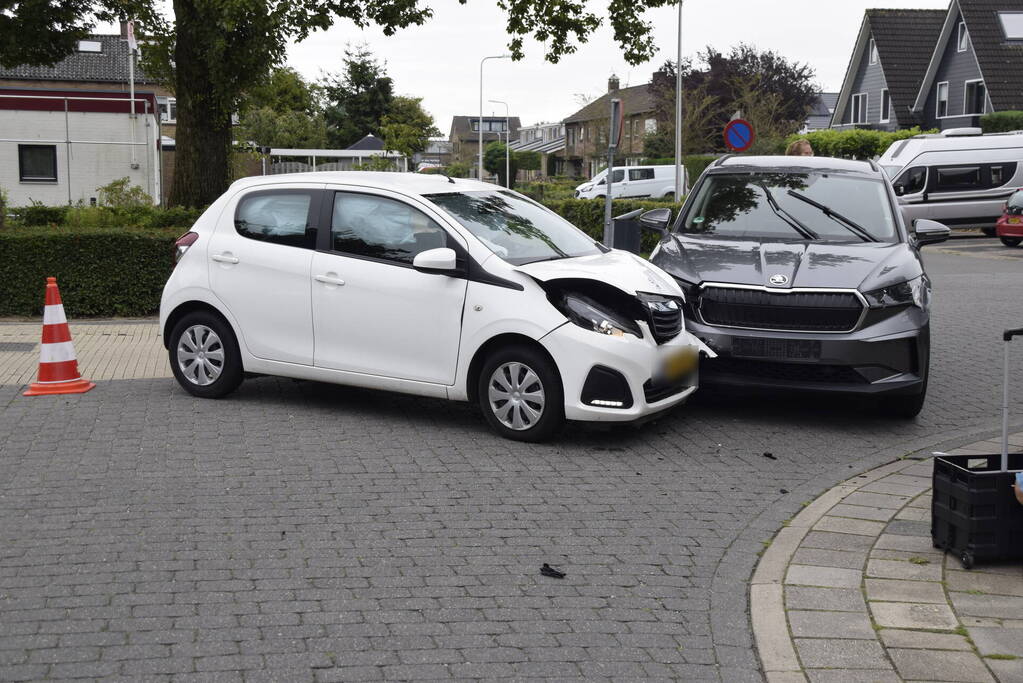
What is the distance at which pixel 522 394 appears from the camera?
25.2 ft

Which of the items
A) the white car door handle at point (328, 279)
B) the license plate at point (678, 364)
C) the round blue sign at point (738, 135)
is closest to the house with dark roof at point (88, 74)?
the round blue sign at point (738, 135)

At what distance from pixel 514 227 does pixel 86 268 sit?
710cm

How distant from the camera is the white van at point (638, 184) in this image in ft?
154

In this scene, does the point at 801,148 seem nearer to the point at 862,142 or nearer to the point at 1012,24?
the point at 862,142

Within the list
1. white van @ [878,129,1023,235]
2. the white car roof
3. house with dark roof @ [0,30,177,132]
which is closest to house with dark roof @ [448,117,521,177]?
house with dark roof @ [0,30,177,132]

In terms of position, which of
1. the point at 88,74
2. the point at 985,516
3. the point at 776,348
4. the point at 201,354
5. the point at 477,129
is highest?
the point at 477,129

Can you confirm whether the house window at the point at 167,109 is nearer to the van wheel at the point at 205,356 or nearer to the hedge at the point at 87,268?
the hedge at the point at 87,268

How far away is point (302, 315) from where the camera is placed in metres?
8.48

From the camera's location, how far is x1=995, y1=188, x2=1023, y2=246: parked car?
2769cm

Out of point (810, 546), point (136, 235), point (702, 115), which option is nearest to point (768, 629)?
point (810, 546)

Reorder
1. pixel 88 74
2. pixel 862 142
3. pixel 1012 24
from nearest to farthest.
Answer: pixel 862 142
pixel 1012 24
pixel 88 74

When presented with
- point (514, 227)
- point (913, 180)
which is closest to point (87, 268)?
point (514, 227)

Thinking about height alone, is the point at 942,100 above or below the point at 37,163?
above

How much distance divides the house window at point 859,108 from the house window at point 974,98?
883cm
